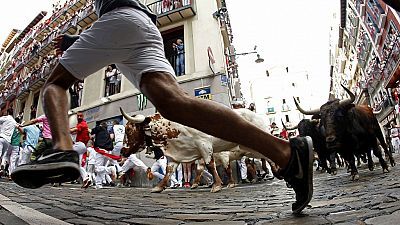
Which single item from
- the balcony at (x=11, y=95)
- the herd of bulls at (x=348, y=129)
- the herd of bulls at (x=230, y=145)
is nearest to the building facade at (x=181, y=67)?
the herd of bulls at (x=230, y=145)

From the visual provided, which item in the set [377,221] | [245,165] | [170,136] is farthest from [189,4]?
[377,221]

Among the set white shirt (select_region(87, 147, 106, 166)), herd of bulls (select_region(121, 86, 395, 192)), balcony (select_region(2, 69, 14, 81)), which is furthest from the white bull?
balcony (select_region(2, 69, 14, 81))

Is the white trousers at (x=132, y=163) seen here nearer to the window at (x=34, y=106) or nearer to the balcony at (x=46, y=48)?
the window at (x=34, y=106)

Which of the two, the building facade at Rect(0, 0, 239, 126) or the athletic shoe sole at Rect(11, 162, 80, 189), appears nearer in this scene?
the athletic shoe sole at Rect(11, 162, 80, 189)

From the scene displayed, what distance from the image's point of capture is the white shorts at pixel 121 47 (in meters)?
2.32

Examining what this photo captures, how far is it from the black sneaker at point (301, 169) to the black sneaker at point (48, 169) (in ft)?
4.54

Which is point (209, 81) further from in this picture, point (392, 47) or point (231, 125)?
point (392, 47)

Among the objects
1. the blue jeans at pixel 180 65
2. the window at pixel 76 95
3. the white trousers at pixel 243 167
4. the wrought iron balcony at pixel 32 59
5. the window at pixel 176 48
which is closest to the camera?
the white trousers at pixel 243 167

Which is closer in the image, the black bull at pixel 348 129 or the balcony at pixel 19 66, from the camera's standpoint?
the black bull at pixel 348 129

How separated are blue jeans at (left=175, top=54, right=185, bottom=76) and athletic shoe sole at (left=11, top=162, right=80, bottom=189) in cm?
1407

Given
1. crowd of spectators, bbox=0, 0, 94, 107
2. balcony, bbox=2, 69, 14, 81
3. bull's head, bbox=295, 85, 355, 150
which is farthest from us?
balcony, bbox=2, 69, 14, 81

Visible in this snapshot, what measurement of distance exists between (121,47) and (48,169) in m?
0.95

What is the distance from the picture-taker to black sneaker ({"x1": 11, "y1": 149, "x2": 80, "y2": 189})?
2.05 metres

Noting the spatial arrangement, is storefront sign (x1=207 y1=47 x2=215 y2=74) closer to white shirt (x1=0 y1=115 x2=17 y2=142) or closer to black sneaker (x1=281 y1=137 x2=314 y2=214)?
white shirt (x1=0 y1=115 x2=17 y2=142)
